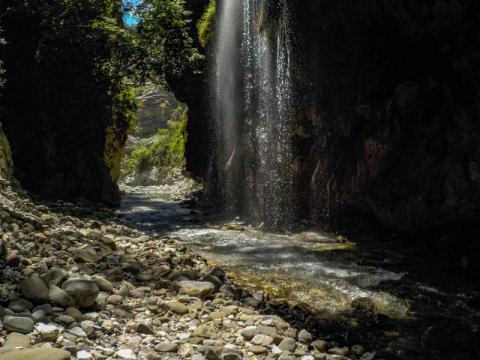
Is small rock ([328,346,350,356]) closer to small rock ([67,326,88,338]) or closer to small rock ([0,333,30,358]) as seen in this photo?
small rock ([67,326,88,338])

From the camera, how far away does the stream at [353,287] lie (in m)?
4.63

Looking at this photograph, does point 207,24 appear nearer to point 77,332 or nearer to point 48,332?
point 77,332

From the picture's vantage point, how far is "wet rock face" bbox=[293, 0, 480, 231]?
8969 millimetres

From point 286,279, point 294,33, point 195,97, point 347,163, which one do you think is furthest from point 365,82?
point 195,97

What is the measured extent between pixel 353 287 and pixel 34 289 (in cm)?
477

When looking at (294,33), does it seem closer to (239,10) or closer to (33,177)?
(239,10)

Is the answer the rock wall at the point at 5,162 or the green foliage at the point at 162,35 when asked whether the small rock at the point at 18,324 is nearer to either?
the rock wall at the point at 5,162

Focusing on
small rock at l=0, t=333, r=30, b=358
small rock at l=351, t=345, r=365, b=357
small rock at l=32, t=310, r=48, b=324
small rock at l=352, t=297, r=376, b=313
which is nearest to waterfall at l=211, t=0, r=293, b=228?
small rock at l=352, t=297, r=376, b=313

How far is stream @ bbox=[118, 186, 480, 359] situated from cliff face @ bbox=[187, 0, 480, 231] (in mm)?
1627

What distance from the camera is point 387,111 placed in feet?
36.6

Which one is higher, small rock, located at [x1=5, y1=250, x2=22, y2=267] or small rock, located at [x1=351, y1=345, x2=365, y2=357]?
small rock, located at [x1=5, y1=250, x2=22, y2=267]

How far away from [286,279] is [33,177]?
12.0 metres

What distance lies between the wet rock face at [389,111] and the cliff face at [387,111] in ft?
0.09

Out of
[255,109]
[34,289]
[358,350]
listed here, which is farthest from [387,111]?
[34,289]
